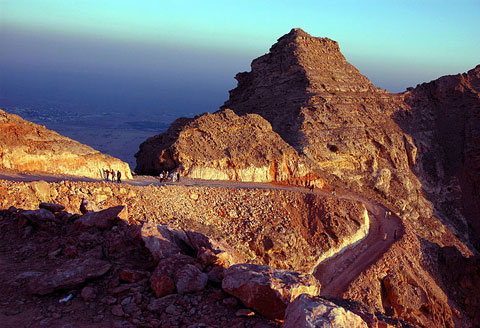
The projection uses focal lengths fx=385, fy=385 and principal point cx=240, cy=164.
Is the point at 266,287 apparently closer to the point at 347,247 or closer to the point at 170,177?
the point at 347,247

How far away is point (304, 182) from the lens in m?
31.0

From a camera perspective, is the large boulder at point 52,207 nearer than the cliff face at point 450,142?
Yes

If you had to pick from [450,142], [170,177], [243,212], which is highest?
[450,142]

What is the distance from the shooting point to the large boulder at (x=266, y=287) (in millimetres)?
6609

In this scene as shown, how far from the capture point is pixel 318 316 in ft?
18.0

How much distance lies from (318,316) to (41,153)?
17826 mm

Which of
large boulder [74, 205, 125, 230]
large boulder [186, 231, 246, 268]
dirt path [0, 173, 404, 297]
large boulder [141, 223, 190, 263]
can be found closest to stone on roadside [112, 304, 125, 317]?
large boulder [141, 223, 190, 263]

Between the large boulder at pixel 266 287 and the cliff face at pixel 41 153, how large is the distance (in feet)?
49.7

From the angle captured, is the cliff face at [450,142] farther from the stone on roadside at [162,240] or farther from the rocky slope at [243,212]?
the stone on roadside at [162,240]

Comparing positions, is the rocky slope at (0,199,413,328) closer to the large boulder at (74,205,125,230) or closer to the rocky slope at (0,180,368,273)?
the large boulder at (74,205,125,230)

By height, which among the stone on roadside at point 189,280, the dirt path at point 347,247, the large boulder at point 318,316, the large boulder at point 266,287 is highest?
the large boulder at point 318,316

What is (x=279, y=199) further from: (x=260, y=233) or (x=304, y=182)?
(x=304, y=182)

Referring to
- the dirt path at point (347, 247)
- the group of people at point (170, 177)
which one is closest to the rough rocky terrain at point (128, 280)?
the dirt path at point (347, 247)

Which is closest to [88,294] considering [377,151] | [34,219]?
[34,219]
